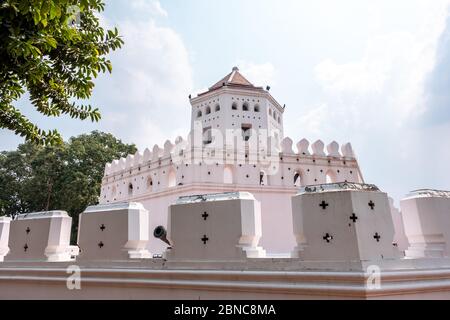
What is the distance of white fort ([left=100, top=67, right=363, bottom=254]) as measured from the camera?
15.3m

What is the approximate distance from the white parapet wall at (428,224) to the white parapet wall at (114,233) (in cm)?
347

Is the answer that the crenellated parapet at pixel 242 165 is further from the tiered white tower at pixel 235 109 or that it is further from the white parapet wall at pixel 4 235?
the white parapet wall at pixel 4 235

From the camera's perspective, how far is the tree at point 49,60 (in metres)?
3.77

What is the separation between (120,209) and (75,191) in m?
22.3

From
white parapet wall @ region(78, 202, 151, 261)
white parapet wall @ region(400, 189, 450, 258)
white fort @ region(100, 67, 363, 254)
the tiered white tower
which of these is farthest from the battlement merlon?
white parapet wall @ region(400, 189, 450, 258)

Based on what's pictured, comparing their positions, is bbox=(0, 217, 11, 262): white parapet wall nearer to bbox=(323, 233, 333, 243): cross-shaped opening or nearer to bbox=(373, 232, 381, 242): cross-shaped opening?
bbox=(323, 233, 333, 243): cross-shaped opening

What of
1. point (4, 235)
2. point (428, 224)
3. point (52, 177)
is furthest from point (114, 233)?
point (52, 177)

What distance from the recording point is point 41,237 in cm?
501

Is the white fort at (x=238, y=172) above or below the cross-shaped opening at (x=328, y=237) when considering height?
above

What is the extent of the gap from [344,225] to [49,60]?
187 inches

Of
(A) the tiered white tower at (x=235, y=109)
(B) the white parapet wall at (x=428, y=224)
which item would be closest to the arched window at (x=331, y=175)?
(A) the tiered white tower at (x=235, y=109)

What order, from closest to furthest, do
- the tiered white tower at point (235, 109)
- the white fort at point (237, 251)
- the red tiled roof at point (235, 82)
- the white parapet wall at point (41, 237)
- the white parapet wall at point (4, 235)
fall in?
1. the white fort at point (237, 251)
2. the white parapet wall at point (41, 237)
3. the white parapet wall at point (4, 235)
4. the tiered white tower at point (235, 109)
5. the red tiled roof at point (235, 82)

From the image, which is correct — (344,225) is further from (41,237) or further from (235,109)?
(235,109)
